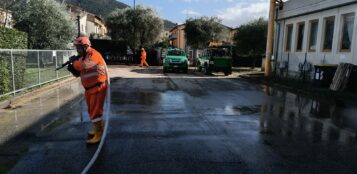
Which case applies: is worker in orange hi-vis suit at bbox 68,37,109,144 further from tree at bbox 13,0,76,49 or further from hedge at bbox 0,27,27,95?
tree at bbox 13,0,76,49

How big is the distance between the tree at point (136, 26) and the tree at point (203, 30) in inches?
156

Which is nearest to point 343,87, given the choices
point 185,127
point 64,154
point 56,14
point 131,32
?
point 185,127

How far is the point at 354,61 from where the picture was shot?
1414 cm

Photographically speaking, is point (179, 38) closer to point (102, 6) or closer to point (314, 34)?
point (102, 6)

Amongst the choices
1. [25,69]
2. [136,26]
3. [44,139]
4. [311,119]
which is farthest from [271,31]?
[136,26]

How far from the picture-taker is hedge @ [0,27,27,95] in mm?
9961

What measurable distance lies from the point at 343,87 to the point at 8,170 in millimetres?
12478

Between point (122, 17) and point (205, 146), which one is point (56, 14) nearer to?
point (122, 17)

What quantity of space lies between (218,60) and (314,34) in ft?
25.4

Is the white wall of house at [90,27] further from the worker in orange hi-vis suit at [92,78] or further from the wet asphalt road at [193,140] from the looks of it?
the worker in orange hi-vis suit at [92,78]

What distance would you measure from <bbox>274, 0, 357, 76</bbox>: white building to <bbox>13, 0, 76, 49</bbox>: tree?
1578cm

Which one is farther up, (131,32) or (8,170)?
(131,32)

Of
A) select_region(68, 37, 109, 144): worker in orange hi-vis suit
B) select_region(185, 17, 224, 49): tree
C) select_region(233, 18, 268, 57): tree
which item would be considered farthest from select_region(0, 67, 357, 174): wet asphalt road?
select_region(185, 17, 224, 49): tree

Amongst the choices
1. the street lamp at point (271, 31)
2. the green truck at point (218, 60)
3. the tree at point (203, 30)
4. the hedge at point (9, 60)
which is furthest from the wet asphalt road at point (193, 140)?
the tree at point (203, 30)
